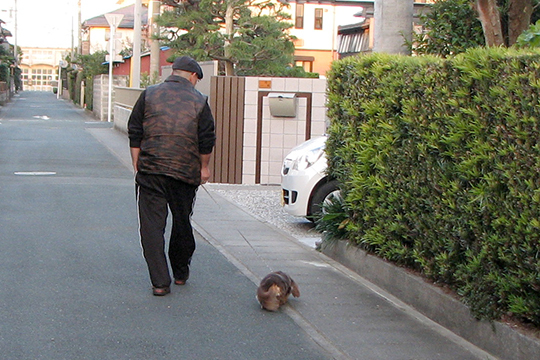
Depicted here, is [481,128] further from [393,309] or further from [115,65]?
[115,65]

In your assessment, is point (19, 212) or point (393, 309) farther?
point (19, 212)

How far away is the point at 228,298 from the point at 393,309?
1.30 metres

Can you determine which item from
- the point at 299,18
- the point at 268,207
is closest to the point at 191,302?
the point at 268,207

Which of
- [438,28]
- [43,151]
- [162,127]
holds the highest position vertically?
[438,28]

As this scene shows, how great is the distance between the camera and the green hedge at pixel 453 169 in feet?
15.8

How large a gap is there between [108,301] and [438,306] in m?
2.47

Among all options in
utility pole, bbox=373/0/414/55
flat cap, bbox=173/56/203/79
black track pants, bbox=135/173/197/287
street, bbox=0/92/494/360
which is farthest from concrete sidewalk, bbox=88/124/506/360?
utility pole, bbox=373/0/414/55

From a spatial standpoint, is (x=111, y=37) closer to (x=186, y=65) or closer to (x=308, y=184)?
(x=308, y=184)

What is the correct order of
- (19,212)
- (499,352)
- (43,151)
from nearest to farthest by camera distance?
(499,352) < (19,212) < (43,151)

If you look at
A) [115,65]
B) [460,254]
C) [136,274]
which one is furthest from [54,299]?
[115,65]

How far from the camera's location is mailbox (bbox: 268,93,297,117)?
1370 cm

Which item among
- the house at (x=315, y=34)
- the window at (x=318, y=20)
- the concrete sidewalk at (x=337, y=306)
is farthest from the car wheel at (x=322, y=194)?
the window at (x=318, y=20)

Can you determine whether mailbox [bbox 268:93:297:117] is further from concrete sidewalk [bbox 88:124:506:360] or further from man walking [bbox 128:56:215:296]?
man walking [bbox 128:56:215:296]

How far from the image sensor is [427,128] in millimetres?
6070
